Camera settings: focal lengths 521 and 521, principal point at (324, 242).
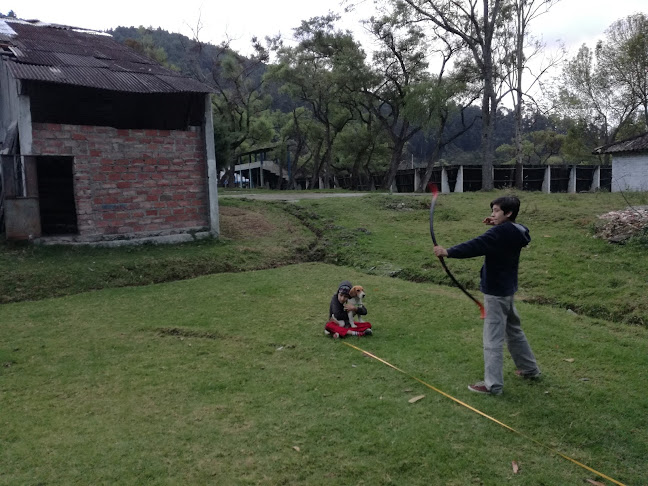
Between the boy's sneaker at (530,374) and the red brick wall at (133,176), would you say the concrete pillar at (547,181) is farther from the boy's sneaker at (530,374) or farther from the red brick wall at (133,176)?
the boy's sneaker at (530,374)

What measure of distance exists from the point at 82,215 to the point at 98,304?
11.8 ft

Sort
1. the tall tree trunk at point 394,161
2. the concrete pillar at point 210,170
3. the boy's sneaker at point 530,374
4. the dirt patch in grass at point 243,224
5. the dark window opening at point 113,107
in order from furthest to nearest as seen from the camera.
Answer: the tall tree trunk at point 394,161 < the dirt patch in grass at point 243,224 < the concrete pillar at point 210,170 < the dark window opening at point 113,107 < the boy's sneaker at point 530,374

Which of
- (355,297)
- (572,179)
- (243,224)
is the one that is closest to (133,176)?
(243,224)

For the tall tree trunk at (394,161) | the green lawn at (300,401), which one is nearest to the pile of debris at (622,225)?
the green lawn at (300,401)

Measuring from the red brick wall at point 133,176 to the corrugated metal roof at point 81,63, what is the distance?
98 centimetres

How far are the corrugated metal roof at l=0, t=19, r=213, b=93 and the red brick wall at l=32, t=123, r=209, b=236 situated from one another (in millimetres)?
977

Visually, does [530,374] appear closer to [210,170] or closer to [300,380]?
[300,380]

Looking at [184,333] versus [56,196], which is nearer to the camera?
[184,333]

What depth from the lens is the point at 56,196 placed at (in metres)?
12.0

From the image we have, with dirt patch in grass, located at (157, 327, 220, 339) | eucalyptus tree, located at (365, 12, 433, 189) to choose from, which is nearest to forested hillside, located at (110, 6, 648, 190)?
eucalyptus tree, located at (365, 12, 433, 189)

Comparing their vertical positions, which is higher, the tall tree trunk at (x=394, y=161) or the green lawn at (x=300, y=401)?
the tall tree trunk at (x=394, y=161)

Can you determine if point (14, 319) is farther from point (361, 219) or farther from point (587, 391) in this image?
point (361, 219)

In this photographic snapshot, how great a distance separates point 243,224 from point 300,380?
964 centimetres

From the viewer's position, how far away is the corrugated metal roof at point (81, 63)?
424 inches
